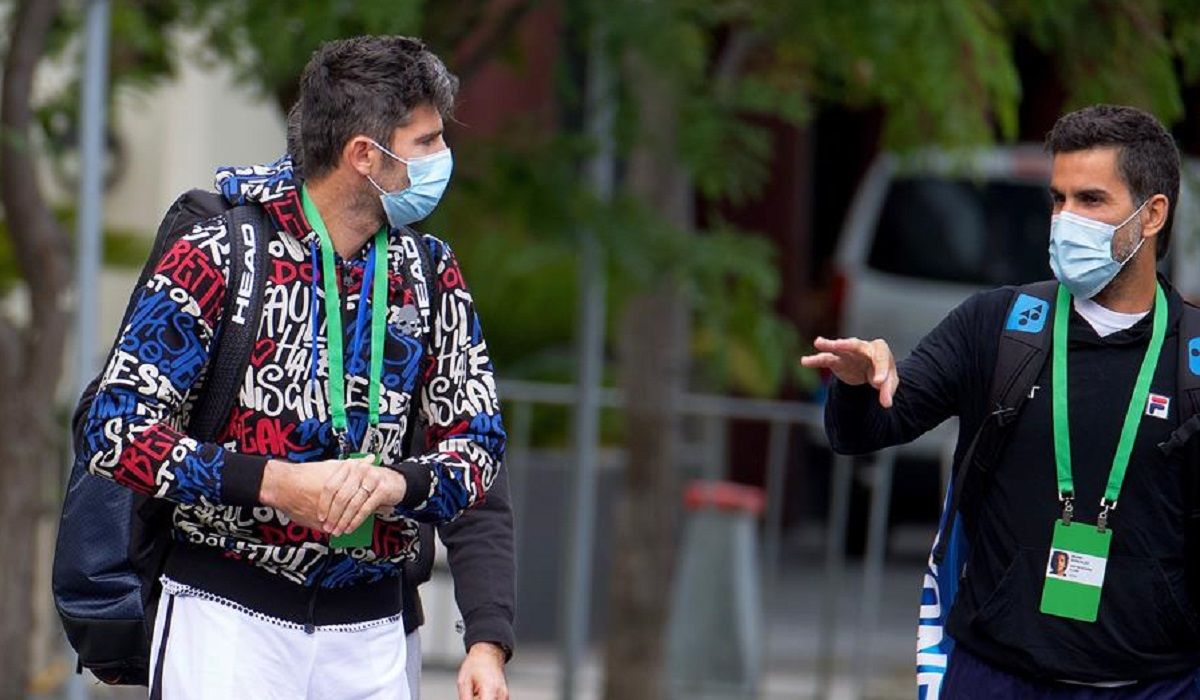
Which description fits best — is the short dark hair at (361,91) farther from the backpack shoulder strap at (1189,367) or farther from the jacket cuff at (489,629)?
the backpack shoulder strap at (1189,367)

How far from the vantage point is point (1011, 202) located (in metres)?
15.3

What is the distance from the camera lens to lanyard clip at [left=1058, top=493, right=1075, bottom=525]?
3.97m

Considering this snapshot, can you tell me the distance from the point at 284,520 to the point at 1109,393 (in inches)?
56.7

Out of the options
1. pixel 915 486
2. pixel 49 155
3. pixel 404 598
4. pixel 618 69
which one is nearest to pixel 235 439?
pixel 404 598

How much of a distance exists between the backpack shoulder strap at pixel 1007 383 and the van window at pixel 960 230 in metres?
11.0

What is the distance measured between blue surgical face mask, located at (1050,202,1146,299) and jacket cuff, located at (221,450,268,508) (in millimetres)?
1455

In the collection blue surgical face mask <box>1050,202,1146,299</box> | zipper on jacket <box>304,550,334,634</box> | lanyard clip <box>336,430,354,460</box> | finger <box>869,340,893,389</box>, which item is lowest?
zipper on jacket <box>304,550,334,634</box>

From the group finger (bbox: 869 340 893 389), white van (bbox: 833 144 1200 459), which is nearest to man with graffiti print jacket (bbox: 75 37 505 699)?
finger (bbox: 869 340 893 389)

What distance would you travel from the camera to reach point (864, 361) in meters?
3.95

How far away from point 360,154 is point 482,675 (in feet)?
2.92

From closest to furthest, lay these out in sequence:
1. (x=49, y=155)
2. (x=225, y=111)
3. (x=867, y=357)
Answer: (x=867, y=357) < (x=49, y=155) < (x=225, y=111)

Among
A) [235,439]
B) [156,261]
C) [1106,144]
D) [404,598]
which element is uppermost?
[1106,144]

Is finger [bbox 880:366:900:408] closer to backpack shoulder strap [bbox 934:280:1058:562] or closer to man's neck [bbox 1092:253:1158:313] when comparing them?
backpack shoulder strap [bbox 934:280:1058:562]

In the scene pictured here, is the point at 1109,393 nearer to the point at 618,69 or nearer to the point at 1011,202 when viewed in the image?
the point at 618,69
